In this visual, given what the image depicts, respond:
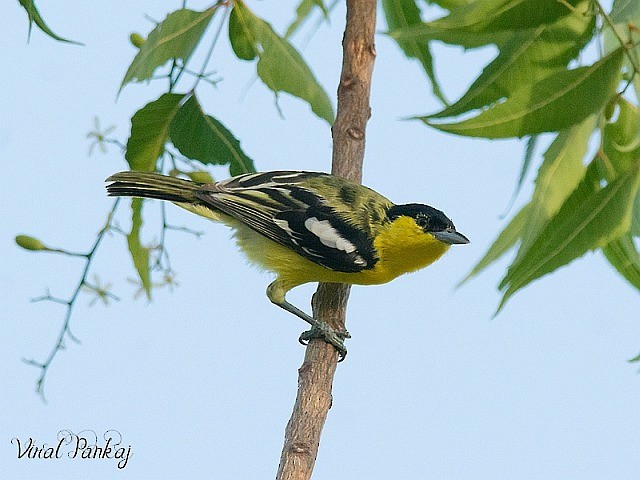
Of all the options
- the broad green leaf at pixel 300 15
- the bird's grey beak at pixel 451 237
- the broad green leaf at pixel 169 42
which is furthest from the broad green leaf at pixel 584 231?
the broad green leaf at pixel 300 15

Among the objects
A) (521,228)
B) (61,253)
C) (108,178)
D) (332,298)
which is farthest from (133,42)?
(521,228)

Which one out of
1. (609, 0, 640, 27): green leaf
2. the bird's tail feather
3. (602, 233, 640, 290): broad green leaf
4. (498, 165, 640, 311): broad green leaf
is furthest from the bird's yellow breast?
(609, 0, 640, 27): green leaf

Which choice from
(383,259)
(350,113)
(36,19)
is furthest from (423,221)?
(36,19)

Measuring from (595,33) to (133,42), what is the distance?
172 cm

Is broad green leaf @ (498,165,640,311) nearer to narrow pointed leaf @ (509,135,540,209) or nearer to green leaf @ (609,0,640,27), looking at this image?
narrow pointed leaf @ (509,135,540,209)

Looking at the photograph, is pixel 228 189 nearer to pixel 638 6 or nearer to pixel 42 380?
pixel 42 380

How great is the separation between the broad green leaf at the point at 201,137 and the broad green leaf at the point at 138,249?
0.29m

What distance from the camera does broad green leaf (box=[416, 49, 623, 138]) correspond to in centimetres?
224

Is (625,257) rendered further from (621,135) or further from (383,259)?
(383,259)

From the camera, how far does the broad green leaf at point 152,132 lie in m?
3.10

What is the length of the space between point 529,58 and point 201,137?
1299 mm

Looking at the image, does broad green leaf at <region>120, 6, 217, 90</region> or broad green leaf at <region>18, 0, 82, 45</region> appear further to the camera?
broad green leaf at <region>120, 6, 217, 90</region>

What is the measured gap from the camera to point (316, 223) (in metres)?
3.38

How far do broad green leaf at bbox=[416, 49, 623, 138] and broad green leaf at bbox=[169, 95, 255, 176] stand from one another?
118 cm
